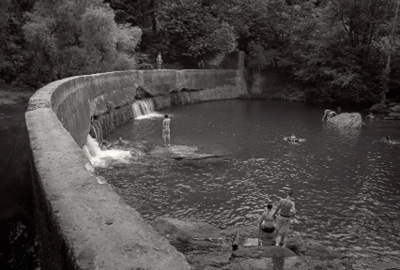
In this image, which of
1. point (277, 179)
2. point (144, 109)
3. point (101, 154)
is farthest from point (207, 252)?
point (144, 109)

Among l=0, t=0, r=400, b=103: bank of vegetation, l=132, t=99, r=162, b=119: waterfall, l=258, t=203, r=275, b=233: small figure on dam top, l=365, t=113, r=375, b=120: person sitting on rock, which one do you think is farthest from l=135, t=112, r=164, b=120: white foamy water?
l=258, t=203, r=275, b=233: small figure on dam top

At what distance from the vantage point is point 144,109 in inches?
1177

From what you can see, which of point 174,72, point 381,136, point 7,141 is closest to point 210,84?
point 174,72

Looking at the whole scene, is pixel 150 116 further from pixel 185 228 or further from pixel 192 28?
pixel 185 228

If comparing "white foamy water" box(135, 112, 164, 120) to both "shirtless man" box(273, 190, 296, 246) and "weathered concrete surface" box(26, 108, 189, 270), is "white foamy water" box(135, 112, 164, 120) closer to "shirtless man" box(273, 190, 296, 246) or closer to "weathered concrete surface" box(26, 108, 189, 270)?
"shirtless man" box(273, 190, 296, 246)

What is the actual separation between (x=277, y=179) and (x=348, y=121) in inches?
549

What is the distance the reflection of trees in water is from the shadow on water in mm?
5393

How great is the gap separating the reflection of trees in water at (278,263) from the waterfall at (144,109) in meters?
Answer: 20.7

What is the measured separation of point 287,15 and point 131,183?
35428 mm

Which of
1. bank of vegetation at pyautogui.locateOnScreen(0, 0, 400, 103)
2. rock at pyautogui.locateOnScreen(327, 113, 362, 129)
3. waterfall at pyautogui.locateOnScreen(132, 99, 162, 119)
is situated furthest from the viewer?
waterfall at pyautogui.locateOnScreen(132, 99, 162, 119)

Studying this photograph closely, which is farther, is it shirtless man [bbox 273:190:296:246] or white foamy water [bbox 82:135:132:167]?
white foamy water [bbox 82:135:132:167]

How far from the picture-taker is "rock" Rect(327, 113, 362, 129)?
2675 centimetres

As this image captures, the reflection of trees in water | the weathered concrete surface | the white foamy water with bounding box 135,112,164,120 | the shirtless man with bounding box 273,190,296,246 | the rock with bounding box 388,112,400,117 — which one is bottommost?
the reflection of trees in water

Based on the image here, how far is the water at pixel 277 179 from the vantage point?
11867 millimetres
